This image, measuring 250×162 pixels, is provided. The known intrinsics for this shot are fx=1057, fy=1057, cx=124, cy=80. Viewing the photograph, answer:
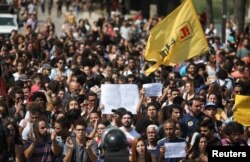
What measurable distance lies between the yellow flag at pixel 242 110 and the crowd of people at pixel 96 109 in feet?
0.64

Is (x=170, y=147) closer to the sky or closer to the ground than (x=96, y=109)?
closer to the ground

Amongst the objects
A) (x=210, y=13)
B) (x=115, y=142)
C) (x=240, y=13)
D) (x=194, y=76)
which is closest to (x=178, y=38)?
(x=194, y=76)

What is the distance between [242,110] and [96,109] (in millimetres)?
2056

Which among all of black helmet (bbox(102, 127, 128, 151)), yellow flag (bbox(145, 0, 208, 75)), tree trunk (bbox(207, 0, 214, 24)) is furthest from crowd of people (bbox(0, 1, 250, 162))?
tree trunk (bbox(207, 0, 214, 24))

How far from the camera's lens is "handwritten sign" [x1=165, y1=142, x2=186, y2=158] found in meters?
11.3

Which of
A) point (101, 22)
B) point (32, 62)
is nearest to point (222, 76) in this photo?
point (32, 62)

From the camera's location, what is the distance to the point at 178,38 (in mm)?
15758

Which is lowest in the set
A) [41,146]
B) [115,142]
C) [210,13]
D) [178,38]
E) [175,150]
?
[175,150]

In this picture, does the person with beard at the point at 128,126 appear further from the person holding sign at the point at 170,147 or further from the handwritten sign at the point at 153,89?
the handwritten sign at the point at 153,89

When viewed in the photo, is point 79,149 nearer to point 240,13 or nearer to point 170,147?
point 170,147

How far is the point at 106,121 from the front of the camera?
13.2 metres

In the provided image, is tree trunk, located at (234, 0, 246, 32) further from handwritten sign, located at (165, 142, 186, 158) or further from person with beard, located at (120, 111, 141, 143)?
handwritten sign, located at (165, 142, 186, 158)

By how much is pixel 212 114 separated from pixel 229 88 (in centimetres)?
406

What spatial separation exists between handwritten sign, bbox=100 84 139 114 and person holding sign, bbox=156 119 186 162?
2.72 m
